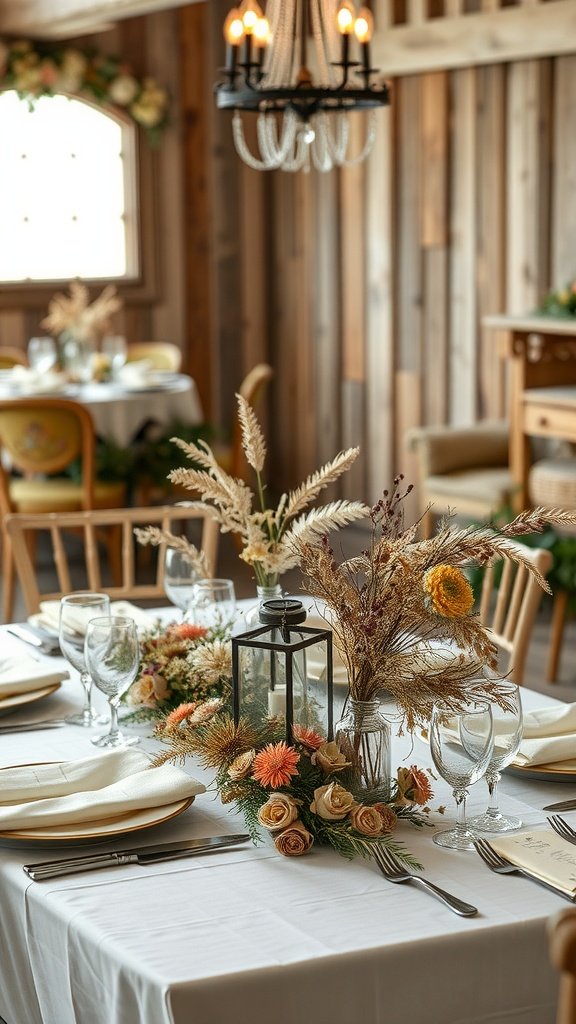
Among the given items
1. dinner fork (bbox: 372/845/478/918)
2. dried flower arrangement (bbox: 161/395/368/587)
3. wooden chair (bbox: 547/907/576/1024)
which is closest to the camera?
wooden chair (bbox: 547/907/576/1024)

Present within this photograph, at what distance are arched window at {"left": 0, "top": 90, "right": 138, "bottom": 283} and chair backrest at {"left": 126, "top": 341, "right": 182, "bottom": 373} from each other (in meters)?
0.57

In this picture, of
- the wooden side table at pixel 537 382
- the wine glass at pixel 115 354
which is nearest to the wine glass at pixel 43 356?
the wine glass at pixel 115 354

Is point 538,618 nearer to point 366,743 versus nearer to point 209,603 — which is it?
point 209,603

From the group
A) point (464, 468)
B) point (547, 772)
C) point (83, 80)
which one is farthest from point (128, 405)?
point (547, 772)

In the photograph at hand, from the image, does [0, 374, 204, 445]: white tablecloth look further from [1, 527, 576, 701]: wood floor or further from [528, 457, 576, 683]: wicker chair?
[528, 457, 576, 683]: wicker chair

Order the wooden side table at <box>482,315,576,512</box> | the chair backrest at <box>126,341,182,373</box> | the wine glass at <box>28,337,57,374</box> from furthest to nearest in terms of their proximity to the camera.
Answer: the chair backrest at <box>126,341,182,373</box>, the wine glass at <box>28,337,57,374</box>, the wooden side table at <box>482,315,576,512</box>

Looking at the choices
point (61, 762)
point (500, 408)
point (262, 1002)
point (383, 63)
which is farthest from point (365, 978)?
point (383, 63)

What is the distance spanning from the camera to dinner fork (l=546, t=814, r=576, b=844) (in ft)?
5.37

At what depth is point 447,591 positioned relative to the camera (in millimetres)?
1645

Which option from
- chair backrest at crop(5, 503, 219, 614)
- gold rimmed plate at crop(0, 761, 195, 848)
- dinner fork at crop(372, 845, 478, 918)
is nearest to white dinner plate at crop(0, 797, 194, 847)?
gold rimmed plate at crop(0, 761, 195, 848)

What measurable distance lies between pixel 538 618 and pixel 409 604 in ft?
12.2

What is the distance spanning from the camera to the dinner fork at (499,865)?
1.52 meters

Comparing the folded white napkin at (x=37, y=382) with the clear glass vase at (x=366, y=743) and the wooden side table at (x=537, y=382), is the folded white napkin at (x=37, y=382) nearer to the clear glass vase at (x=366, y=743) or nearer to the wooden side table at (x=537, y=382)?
the wooden side table at (x=537, y=382)

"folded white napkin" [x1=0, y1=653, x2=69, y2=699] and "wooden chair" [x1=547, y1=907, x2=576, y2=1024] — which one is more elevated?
"wooden chair" [x1=547, y1=907, x2=576, y2=1024]
